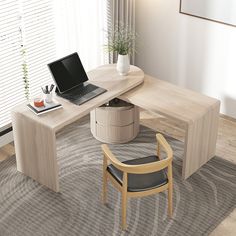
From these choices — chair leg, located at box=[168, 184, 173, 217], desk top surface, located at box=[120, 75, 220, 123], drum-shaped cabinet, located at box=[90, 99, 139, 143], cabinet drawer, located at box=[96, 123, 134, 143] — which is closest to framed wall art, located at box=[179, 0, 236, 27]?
desk top surface, located at box=[120, 75, 220, 123]

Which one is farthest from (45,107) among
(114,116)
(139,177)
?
(139,177)

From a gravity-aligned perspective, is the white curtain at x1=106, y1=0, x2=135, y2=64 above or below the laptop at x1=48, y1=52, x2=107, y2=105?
above

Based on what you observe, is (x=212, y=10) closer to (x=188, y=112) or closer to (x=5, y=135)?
(x=188, y=112)

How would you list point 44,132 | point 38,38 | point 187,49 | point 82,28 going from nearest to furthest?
point 44,132, point 38,38, point 82,28, point 187,49

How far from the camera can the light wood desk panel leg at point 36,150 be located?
4188 mm

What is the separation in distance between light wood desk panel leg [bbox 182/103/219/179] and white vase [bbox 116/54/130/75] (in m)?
0.82

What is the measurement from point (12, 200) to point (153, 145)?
1358 millimetres

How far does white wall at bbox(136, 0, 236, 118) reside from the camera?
512 cm

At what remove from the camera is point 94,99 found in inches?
177

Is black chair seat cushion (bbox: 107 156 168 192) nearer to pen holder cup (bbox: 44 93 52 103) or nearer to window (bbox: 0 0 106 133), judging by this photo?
pen holder cup (bbox: 44 93 52 103)

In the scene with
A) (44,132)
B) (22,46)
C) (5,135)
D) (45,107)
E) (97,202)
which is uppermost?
(22,46)

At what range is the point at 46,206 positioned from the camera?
14.0 feet

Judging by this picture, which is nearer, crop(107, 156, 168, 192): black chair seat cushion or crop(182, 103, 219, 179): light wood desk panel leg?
crop(107, 156, 168, 192): black chair seat cushion

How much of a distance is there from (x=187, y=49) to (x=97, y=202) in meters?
1.91
